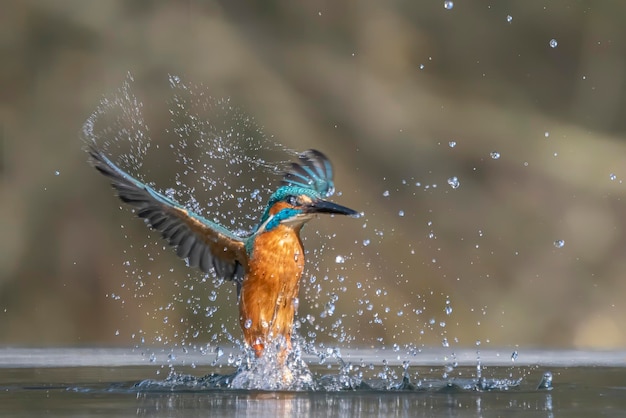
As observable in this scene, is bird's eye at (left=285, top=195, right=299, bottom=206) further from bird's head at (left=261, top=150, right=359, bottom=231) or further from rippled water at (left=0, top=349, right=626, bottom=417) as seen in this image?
rippled water at (left=0, top=349, right=626, bottom=417)

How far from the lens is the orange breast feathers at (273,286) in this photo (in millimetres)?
6328

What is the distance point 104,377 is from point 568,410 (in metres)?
1.94

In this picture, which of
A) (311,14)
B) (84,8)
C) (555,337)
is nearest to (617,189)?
(555,337)

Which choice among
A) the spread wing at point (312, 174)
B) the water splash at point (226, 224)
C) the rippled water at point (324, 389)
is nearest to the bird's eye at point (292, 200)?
the spread wing at point (312, 174)

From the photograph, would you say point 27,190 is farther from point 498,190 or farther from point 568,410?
point 568,410

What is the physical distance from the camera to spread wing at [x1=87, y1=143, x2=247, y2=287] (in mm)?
6547

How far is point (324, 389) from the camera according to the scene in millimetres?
5953

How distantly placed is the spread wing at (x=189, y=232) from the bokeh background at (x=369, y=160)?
10.8 ft

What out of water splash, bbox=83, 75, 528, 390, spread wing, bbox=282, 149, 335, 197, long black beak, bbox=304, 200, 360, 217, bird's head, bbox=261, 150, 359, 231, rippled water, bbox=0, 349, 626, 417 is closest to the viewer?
rippled water, bbox=0, 349, 626, 417

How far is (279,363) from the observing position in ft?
20.3

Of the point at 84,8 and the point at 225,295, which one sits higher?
the point at 84,8

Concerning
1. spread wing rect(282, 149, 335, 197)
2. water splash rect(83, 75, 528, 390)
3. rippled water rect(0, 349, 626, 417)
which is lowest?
rippled water rect(0, 349, 626, 417)

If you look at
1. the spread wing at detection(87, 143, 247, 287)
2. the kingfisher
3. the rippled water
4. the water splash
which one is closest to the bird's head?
the kingfisher

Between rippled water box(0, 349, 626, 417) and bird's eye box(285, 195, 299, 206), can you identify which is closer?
rippled water box(0, 349, 626, 417)
